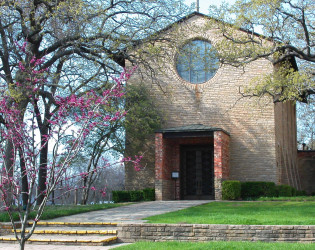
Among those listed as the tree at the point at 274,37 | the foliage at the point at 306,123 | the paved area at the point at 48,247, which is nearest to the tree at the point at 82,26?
the tree at the point at 274,37

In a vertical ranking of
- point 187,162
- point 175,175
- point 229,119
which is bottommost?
point 175,175

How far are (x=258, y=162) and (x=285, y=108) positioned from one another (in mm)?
7128

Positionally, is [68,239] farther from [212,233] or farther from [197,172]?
[197,172]

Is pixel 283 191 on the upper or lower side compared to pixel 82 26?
lower

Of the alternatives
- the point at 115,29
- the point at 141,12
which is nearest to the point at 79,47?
the point at 115,29

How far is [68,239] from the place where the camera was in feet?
Answer: 33.3

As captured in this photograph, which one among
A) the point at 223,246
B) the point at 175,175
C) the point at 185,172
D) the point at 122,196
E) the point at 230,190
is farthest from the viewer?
the point at 185,172

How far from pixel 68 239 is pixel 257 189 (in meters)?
12.9

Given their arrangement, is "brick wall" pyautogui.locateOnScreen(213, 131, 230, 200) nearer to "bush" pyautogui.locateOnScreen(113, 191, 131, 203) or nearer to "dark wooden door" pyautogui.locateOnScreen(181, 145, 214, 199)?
"dark wooden door" pyautogui.locateOnScreen(181, 145, 214, 199)

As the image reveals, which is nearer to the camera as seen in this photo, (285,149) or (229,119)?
(229,119)

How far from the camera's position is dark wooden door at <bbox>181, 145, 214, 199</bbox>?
22.8 m

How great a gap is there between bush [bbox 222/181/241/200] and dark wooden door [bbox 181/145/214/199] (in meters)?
2.58

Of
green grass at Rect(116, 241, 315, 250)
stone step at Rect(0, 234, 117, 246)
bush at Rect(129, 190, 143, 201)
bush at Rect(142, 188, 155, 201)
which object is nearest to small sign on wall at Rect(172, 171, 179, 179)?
bush at Rect(142, 188, 155, 201)

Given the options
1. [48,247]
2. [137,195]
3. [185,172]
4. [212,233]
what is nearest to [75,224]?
[48,247]
